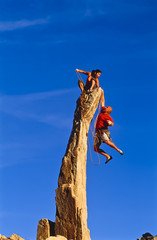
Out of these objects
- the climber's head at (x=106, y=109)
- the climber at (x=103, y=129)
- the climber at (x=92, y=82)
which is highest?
the climber at (x=92, y=82)

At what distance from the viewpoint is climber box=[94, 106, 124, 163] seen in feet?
62.6

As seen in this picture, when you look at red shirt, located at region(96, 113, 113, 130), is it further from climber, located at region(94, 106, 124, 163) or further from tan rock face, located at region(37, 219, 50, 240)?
tan rock face, located at region(37, 219, 50, 240)

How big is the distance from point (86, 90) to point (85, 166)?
10.6 feet

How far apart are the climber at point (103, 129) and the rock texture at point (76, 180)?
41cm

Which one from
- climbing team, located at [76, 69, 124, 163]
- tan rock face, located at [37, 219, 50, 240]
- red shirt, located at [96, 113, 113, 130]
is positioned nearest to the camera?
tan rock face, located at [37, 219, 50, 240]

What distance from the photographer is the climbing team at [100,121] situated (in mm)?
19078

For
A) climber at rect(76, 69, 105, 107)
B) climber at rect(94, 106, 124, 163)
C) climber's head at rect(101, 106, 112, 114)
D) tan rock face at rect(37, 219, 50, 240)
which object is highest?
climber at rect(76, 69, 105, 107)

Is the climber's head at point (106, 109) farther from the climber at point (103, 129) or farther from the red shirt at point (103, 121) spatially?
the red shirt at point (103, 121)

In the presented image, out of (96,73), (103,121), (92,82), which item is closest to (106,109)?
(103,121)

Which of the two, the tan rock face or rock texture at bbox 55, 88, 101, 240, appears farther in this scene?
the tan rock face

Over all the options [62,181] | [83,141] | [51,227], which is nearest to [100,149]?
[83,141]

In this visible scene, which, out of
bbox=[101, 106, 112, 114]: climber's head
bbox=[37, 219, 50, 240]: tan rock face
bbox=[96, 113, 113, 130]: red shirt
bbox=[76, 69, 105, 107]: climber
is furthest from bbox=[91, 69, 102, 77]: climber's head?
bbox=[37, 219, 50, 240]: tan rock face

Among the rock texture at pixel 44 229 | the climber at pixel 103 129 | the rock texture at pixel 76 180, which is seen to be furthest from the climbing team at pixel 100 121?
the rock texture at pixel 44 229

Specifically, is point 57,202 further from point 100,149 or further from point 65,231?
point 100,149
